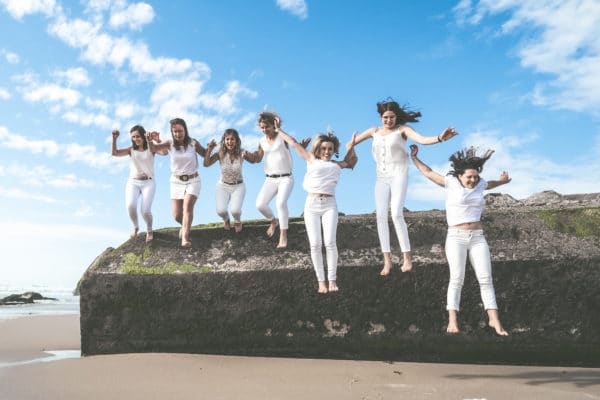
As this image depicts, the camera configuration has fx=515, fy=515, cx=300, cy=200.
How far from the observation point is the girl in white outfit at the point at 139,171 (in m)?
8.45

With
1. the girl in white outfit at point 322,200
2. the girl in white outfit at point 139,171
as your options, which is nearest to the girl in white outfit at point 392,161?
the girl in white outfit at point 322,200

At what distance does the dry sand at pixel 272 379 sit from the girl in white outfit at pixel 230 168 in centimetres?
244

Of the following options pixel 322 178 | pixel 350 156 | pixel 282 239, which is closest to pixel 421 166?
pixel 350 156

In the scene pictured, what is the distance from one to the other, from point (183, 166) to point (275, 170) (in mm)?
1523

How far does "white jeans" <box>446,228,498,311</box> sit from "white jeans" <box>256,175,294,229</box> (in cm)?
265

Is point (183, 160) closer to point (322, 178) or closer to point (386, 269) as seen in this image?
point (322, 178)

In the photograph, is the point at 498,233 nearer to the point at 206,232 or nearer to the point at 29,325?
the point at 206,232

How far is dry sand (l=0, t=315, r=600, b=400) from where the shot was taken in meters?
6.29

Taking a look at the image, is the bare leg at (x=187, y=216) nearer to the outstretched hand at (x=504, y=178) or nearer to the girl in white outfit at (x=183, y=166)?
the girl in white outfit at (x=183, y=166)

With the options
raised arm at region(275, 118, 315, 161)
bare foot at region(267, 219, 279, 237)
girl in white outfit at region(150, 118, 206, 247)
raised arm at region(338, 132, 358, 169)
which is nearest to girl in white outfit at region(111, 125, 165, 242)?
girl in white outfit at region(150, 118, 206, 247)

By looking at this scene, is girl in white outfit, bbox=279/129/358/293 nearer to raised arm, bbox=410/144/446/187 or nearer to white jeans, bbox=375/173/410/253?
white jeans, bbox=375/173/410/253

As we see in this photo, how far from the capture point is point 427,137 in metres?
6.51

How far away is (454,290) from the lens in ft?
20.1

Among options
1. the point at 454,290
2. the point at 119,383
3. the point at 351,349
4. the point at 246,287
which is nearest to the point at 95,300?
the point at 119,383
